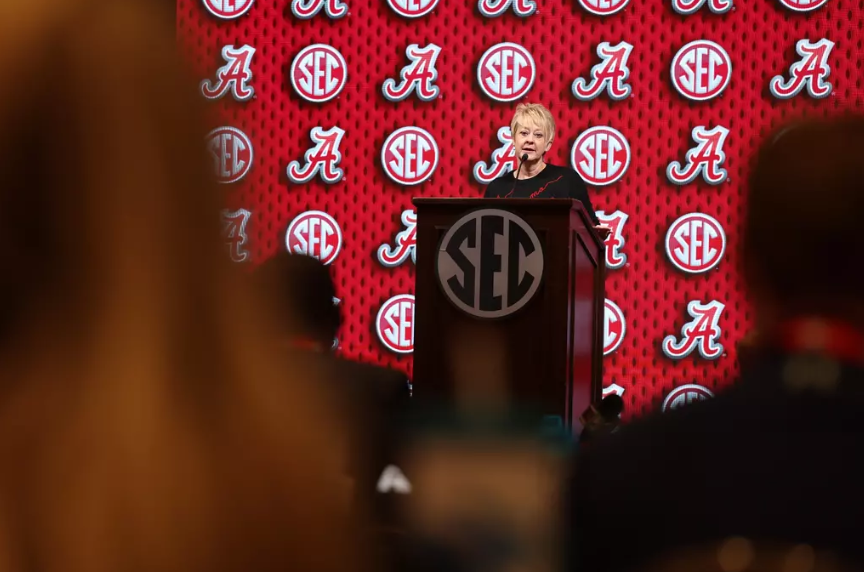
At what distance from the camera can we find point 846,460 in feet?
2.42

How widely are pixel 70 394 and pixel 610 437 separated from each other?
1.41 feet

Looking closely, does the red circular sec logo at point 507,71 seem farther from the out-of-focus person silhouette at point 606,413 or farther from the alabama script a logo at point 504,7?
the out-of-focus person silhouette at point 606,413

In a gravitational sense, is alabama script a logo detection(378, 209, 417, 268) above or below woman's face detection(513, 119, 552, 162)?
below

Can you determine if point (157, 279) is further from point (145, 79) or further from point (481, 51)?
point (481, 51)

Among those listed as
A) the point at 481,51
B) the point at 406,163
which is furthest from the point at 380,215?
→ the point at 481,51

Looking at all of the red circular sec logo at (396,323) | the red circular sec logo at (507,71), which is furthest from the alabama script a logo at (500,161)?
the red circular sec logo at (396,323)

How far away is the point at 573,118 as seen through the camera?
5.15 meters

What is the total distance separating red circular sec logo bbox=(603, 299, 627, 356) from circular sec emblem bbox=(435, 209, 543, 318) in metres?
2.56

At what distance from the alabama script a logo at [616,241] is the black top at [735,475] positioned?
437 cm

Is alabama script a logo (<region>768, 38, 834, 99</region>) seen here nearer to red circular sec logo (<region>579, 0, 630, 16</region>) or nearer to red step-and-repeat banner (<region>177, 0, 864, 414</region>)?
red step-and-repeat banner (<region>177, 0, 864, 414</region>)

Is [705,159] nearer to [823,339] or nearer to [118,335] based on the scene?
[823,339]

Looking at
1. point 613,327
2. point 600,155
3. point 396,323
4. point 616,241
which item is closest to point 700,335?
point 613,327

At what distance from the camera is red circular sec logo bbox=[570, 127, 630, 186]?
16.8 ft

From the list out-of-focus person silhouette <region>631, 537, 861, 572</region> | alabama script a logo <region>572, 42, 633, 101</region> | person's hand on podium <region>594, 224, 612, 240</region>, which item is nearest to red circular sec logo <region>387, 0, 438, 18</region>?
alabama script a logo <region>572, 42, 633, 101</region>
